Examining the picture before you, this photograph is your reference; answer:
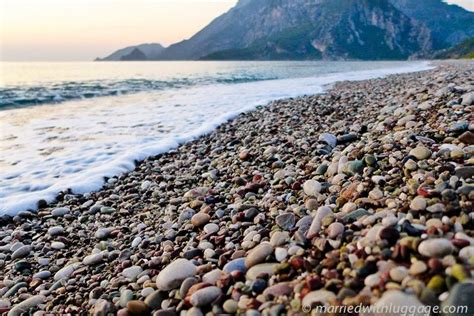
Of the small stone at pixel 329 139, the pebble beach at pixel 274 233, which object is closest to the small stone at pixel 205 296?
the pebble beach at pixel 274 233

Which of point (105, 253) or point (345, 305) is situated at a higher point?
point (345, 305)

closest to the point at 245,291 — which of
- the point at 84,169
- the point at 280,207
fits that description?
the point at 280,207

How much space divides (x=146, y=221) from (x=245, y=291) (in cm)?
233

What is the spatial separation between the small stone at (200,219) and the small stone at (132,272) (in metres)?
0.78

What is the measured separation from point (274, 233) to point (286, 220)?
286 mm

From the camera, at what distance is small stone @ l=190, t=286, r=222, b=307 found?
95.6 inches

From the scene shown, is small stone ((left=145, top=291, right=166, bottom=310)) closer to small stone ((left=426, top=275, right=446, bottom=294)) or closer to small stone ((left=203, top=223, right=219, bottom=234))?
small stone ((left=203, top=223, right=219, bottom=234))

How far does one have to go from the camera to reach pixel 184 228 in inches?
152

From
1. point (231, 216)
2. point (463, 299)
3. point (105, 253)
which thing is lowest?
point (105, 253)

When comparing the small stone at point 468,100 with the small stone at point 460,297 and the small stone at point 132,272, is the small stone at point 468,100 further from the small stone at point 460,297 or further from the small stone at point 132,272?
the small stone at point 132,272

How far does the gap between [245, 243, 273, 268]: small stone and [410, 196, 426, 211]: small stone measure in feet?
3.26

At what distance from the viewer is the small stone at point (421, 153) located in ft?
12.2

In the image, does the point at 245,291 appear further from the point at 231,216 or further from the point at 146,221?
the point at 146,221

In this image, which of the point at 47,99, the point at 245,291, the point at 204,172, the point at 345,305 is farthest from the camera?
A: the point at 47,99
